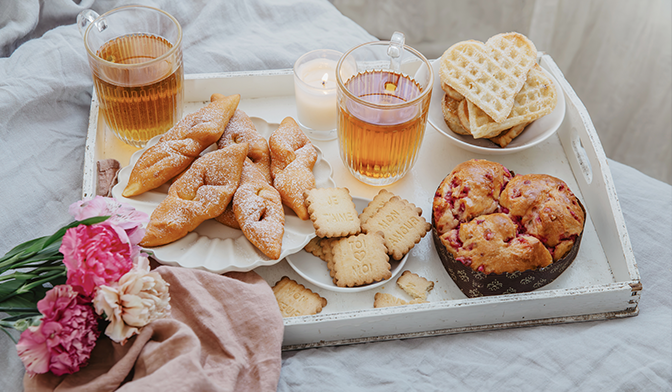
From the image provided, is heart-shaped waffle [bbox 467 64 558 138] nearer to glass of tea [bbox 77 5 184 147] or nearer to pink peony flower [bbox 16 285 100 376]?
glass of tea [bbox 77 5 184 147]

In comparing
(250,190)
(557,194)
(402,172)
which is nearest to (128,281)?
(250,190)

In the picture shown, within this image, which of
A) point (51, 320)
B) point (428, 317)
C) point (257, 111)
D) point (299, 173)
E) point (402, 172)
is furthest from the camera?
point (257, 111)

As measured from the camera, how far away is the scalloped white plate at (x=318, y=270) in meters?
1.11

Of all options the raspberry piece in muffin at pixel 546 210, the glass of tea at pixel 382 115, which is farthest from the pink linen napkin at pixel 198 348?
the raspberry piece in muffin at pixel 546 210

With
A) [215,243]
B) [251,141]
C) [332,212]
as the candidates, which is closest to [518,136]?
[332,212]

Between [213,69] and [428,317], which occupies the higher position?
[213,69]

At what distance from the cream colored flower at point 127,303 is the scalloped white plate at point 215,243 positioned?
8.2 inches

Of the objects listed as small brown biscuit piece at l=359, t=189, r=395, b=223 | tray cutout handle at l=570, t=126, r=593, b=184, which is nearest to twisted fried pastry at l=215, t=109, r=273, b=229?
small brown biscuit piece at l=359, t=189, r=395, b=223

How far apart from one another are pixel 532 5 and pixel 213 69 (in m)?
1.42

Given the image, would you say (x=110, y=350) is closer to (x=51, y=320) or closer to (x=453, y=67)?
(x=51, y=320)

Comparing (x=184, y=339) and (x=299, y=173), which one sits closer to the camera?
(x=184, y=339)

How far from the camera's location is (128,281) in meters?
0.86

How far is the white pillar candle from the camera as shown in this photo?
134 cm

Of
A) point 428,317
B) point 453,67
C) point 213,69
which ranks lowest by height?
point 428,317
